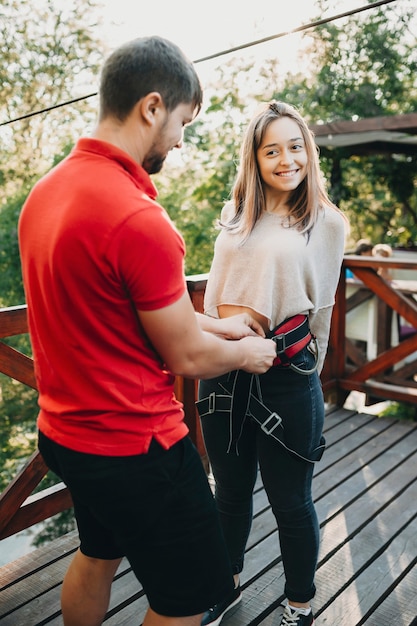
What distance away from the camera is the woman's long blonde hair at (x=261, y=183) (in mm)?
1601

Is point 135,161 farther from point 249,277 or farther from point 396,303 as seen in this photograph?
point 396,303

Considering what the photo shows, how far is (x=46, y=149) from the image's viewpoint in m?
10.9

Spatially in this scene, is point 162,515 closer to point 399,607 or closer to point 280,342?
point 280,342

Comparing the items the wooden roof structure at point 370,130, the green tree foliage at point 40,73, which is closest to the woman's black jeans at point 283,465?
the wooden roof structure at point 370,130

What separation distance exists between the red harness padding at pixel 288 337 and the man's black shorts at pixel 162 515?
450 millimetres

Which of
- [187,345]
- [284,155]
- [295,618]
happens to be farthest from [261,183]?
[295,618]

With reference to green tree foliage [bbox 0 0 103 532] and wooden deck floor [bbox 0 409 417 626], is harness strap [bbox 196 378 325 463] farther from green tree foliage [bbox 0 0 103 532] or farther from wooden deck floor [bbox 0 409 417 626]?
green tree foliage [bbox 0 0 103 532]

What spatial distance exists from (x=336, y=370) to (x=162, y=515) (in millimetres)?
3053

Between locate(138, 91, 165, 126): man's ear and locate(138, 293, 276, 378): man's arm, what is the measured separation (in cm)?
29

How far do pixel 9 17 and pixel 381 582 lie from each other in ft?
36.2

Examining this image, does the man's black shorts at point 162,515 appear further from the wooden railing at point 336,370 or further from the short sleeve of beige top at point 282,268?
the wooden railing at point 336,370

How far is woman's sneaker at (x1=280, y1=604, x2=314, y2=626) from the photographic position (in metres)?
1.76

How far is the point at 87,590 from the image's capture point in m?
1.37

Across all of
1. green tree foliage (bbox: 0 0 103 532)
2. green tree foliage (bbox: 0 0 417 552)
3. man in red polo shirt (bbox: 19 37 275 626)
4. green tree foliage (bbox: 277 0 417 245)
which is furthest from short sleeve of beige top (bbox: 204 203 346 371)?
green tree foliage (bbox: 277 0 417 245)
